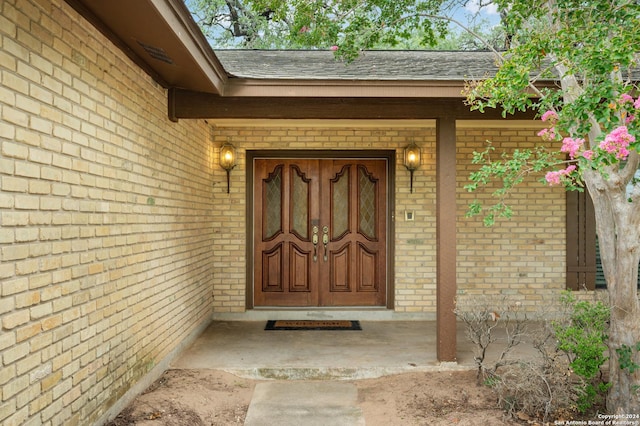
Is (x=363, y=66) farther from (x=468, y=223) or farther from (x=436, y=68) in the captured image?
(x=468, y=223)

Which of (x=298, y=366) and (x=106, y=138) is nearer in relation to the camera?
(x=106, y=138)

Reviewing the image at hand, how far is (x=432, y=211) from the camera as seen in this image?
6.13m

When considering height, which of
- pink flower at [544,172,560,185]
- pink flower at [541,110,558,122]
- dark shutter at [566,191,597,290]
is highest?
pink flower at [541,110,558,122]

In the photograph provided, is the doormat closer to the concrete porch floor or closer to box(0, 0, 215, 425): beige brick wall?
the concrete porch floor

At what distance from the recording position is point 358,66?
495 centimetres

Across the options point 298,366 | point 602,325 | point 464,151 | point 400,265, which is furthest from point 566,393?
point 464,151

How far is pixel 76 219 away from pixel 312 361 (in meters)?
2.53

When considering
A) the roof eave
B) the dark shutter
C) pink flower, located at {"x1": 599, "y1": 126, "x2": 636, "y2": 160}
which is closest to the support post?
the roof eave

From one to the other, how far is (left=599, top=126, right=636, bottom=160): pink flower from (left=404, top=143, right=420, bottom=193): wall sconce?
3494 mm

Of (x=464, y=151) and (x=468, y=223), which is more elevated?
(x=464, y=151)

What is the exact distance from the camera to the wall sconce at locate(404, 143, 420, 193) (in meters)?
5.98

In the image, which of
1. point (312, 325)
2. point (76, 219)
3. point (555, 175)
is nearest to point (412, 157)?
point (312, 325)

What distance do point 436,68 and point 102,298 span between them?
12.4 ft

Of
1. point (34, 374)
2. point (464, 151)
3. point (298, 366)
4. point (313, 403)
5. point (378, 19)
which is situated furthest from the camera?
point (464, 151)
